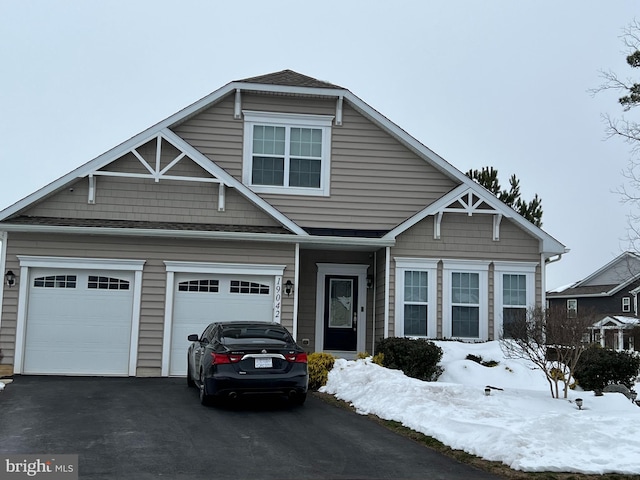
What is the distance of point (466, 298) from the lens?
16984mm

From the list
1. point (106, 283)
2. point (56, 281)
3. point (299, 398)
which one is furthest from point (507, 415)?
point (56, 281)

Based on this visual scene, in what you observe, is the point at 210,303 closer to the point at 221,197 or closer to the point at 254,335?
the point at 221,197

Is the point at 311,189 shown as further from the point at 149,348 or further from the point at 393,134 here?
the point at 149,348

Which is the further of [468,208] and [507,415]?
[468,208]

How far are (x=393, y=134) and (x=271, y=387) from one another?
9.36 m

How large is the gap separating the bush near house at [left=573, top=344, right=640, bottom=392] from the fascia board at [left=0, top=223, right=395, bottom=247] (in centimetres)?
504

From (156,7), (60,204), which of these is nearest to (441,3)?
(156,7)

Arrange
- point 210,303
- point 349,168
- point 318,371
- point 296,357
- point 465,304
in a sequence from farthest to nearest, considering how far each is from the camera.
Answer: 1. point 349,168
2. point 465,304
3. point 210,303
4. point 318,371
5. point 296,357

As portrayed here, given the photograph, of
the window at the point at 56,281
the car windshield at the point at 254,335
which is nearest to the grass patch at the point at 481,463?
the car windshield at the point at 254,335

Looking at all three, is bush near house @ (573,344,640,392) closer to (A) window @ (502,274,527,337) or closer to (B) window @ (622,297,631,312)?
(A) window @ (502,274,527,337)

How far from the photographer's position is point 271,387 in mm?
10445

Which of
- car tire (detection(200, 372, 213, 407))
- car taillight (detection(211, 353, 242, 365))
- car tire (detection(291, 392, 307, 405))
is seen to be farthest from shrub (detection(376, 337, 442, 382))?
car taillight (detection(211, 353, 242, 365))

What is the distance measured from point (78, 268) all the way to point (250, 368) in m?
6.68

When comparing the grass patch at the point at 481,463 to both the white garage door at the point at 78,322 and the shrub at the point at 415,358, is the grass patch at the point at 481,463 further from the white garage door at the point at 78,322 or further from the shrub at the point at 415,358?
the white garage door at the point at 78,322
